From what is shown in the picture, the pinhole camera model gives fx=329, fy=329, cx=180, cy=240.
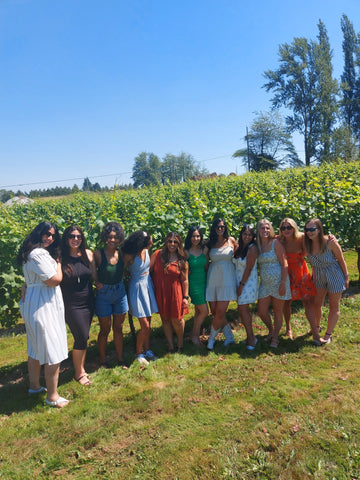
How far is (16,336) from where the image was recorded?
5812mm

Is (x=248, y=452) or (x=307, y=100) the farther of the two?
(x=307, y=100)

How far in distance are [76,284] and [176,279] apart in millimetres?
1268

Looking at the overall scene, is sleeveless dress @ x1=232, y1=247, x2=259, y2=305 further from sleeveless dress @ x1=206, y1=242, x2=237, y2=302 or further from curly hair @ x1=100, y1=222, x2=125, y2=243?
curly hair @ x1=100, y1=222, x2=125, y2=243

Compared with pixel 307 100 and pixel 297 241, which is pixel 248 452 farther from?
pixel 307 100

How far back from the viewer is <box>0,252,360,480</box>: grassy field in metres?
2.48

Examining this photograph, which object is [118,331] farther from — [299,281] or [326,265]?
[326,265]

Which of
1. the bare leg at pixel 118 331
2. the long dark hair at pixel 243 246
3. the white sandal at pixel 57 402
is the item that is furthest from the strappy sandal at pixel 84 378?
the long dark hair at pixel 243 246

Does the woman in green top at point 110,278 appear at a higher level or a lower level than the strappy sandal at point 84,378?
higher

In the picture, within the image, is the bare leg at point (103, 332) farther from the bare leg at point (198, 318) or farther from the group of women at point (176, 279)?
the bare leg at point (198, 318)

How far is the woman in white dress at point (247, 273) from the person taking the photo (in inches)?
173

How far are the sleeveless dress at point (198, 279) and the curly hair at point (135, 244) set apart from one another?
747 mm

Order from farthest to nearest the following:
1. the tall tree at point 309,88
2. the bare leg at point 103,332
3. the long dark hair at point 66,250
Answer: the tall tree at point 309,88
the bare leg at point 103,332
the long dark hair at point 66,250

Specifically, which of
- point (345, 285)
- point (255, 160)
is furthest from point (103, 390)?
point (255, 160)

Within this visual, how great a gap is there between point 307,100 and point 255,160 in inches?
352
